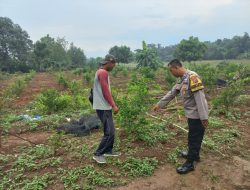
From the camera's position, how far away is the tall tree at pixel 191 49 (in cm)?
4116

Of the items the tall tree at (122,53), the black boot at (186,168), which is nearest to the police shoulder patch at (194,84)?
the black boot at (186,168)

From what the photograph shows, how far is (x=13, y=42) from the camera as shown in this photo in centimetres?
6291

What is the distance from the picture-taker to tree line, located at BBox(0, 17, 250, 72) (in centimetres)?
4131

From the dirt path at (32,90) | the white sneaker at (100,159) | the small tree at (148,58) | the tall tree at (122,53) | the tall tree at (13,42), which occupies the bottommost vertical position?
the white sneaker at (100,159)

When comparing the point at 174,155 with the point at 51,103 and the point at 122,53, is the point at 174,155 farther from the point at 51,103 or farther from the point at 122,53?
the point at 122,53

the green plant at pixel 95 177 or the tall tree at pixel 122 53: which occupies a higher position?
the tall tree at pixel 122 53

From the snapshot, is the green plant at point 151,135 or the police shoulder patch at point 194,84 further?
the green plant at point 151,135

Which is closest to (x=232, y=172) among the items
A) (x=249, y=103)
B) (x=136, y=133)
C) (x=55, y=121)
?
(x=136, y=133)

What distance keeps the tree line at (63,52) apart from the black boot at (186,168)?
814 inches

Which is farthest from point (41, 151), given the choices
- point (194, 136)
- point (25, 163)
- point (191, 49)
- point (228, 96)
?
point (191, 49)

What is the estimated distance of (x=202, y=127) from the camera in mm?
5113

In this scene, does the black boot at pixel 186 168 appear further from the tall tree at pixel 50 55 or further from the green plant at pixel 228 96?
the tall tree at pixel 50 55

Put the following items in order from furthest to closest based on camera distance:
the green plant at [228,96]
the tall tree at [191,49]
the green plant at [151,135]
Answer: the tall tree at [191,49], the green plant at [228,96], the green plant at [151,135]

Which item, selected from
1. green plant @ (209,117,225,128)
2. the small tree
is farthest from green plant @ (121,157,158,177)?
the small tree
